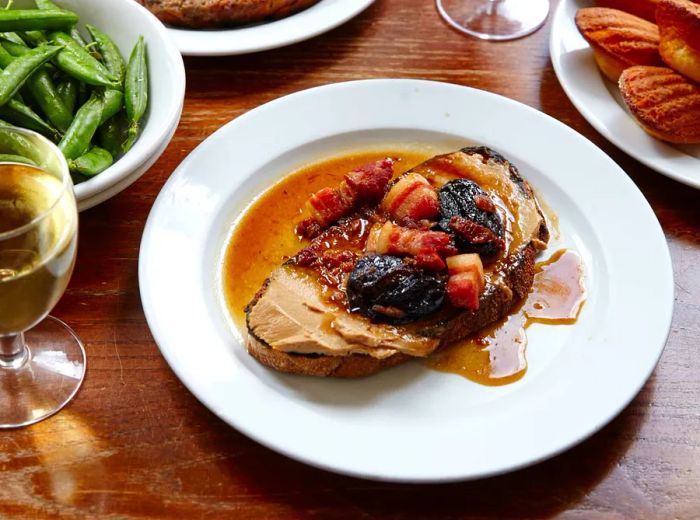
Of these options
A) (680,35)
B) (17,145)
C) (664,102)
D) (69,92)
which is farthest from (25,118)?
(680,35)

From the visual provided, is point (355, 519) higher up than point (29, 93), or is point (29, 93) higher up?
point (29, 93)

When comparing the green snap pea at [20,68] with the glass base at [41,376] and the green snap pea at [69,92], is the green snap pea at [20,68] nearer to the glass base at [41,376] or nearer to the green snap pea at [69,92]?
the green snap pea at [69,92]

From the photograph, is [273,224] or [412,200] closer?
[412,200]

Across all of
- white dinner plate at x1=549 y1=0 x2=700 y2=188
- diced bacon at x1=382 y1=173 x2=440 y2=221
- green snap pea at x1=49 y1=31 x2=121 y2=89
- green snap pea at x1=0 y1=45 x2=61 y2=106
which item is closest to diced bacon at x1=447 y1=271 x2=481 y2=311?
diced bacon at x1=382 y1=173 x2=440 y2=221

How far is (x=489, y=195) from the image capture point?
9.11ft

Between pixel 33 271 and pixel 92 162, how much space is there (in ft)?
2.66

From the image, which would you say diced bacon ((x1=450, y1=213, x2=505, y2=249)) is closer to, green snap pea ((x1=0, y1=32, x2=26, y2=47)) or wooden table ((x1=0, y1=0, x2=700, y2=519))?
wooden table ((x1=0, y1=0, x2=700, y2=519))

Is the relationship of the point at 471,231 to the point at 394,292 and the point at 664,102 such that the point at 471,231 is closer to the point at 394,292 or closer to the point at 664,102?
the point at 394,292

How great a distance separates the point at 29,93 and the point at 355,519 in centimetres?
197

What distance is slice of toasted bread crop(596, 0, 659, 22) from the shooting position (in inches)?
135

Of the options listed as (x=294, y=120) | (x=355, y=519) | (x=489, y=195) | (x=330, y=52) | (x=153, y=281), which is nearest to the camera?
(x=355, y=519)

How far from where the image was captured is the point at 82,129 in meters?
2.77

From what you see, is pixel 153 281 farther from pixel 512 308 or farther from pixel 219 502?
pixel 512 308

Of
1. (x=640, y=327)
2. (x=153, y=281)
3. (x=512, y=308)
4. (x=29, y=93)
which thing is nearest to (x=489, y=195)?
(x=512, y=308)
